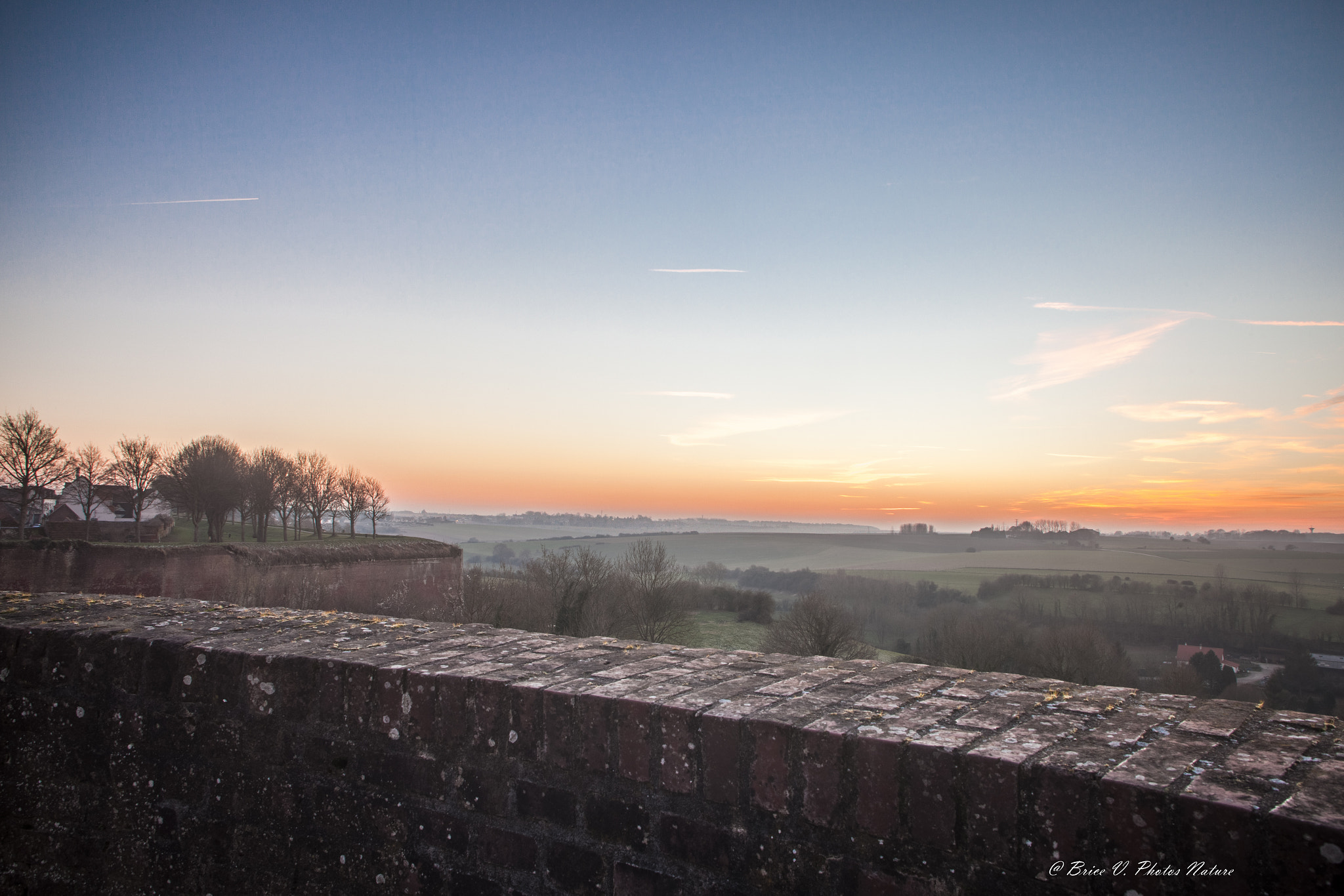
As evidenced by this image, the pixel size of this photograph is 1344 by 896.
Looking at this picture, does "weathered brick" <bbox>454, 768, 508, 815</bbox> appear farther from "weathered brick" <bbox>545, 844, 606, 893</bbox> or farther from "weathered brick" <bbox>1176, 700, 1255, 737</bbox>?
"weathered brick" <bbox>1176, 700, 1255, 737</bbox>

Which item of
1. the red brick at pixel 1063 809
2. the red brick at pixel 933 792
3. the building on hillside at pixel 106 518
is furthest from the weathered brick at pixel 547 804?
the building on hillside at pixel 106 518

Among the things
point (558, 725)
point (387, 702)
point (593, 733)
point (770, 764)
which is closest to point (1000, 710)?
point (770, 764)

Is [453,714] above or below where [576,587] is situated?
above

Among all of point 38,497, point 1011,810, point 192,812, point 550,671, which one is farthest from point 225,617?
point 38,497

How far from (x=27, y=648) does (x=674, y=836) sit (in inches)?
111

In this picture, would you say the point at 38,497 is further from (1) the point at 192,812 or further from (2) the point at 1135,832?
(2) the point at 1135,832

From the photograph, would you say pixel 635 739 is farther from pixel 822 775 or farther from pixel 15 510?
pixel 15 510

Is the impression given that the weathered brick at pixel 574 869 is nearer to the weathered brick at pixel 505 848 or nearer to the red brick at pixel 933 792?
the weathered brick at pixel 505 848

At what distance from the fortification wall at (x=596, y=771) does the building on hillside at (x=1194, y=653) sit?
45.4m

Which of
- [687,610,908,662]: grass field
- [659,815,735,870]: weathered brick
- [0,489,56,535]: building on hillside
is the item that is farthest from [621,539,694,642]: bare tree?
[659,815,735,870]: weathered brick

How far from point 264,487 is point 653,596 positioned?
27572 mm

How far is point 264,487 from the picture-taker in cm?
4222

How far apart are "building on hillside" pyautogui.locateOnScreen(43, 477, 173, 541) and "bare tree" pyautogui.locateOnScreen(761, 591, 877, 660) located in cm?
3594

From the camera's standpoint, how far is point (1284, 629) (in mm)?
45406
